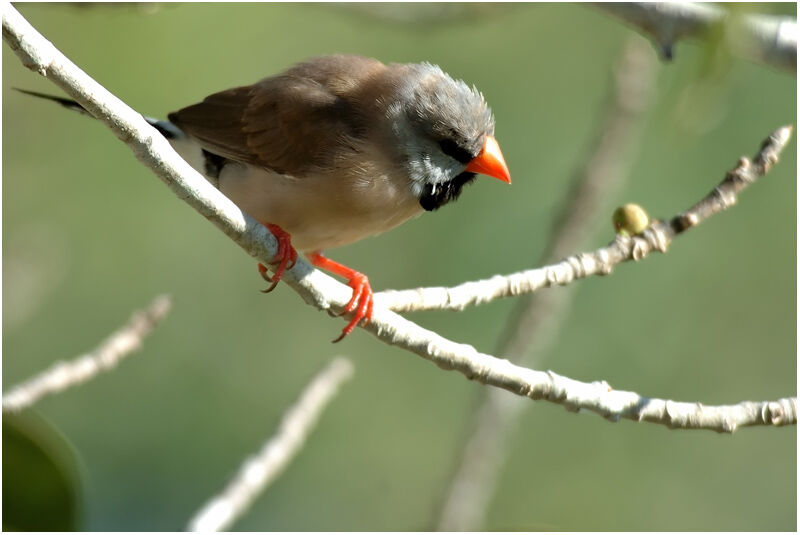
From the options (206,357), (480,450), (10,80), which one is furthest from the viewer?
(206,357)

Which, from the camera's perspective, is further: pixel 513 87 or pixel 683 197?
pixel 513 87

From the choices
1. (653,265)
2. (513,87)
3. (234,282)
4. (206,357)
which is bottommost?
(206,357)

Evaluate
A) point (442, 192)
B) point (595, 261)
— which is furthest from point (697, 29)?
point (442, 192)

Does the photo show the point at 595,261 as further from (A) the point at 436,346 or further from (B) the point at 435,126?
(B) the point at 435,126

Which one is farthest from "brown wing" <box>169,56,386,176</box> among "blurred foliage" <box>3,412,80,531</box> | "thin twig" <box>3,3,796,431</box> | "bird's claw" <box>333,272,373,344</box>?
"blurred foliage" <box>3,412,80,531</box>

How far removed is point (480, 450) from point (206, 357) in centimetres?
244

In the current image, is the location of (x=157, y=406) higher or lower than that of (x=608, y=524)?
lower

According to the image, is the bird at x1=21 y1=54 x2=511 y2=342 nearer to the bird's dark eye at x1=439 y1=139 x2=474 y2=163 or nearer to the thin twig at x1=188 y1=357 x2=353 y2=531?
the bird's dark eye at x1=439 y1=139 x2=474 y2=163

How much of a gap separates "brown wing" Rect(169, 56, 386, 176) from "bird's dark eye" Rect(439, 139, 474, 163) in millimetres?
289

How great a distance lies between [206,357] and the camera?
222 inches

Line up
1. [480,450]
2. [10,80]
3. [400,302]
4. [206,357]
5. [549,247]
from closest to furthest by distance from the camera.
Result: [400,302]
[480,450]
[549,247]
[10,80]
[206,357]

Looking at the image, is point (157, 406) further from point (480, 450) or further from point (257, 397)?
point (480, 450)

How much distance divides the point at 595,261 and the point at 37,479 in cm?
169

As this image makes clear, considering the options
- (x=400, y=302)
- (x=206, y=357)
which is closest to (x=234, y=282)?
(x=206, y=357)
